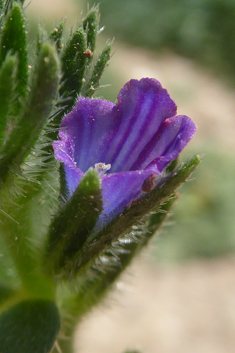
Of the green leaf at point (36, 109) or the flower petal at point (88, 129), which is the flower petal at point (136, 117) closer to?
the flower petal at point (88, 129)

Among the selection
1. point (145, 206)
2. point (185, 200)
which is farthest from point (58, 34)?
point (185, 200)

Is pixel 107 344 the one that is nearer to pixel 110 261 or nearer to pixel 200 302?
pixel 200 302

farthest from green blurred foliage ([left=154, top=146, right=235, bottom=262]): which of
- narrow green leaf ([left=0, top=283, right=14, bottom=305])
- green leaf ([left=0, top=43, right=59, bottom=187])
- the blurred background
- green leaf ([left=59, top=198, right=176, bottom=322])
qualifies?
green leaf ([left=0, top=43, right=59, bottom=187])

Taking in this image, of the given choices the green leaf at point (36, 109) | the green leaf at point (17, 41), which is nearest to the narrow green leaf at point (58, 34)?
the green leaf at point (17, 41)

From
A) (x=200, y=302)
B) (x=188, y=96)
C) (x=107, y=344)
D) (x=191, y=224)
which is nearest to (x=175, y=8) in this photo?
(x=188, y=96)

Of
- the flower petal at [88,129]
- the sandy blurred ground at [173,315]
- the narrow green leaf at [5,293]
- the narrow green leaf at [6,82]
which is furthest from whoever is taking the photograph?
the sandy blurred ground at [173,315]
